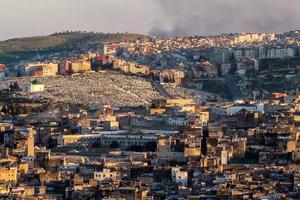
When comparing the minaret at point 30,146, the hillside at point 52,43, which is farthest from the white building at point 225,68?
the minaret at point 30,146

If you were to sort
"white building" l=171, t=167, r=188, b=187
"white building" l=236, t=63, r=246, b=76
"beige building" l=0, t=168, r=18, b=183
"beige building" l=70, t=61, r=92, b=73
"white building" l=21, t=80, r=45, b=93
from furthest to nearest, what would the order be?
"white building" l=236, t=63, r=246, b=76
"beige building" l=70, t=61, r=92, b=73
"white building" l=21, t=80, r=45, b=93
"beige building" l=0, t=168, r=18, b=183
"white building" l=171, t=167, r=188, b=187

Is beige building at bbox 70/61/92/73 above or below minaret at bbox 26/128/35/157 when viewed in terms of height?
above

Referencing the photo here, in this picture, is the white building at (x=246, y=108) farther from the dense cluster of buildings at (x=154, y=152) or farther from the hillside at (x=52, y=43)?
the hillside at (x=52, y=43)

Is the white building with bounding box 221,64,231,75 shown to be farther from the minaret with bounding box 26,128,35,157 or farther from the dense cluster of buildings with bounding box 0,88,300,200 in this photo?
the minaret with bounding box 26,128,35,157

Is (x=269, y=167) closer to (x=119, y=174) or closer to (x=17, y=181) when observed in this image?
(x=119, y=174)

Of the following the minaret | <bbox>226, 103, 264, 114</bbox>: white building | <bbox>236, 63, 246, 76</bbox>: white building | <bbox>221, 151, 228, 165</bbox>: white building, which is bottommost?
<bbox>221, 151, 228, 165</bbox>: white building

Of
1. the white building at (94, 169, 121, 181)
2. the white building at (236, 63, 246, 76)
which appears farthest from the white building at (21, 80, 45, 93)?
the white building at (94, 169, 121, 181)

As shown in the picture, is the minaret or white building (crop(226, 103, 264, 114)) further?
white building (crop(226, 103, 264, 114))

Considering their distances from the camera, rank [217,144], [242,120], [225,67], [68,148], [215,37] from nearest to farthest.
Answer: [217,144] < [68,148] < [242,120] < [225,67] < [215,37]

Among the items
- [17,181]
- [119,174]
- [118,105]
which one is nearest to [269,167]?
[119,174]
